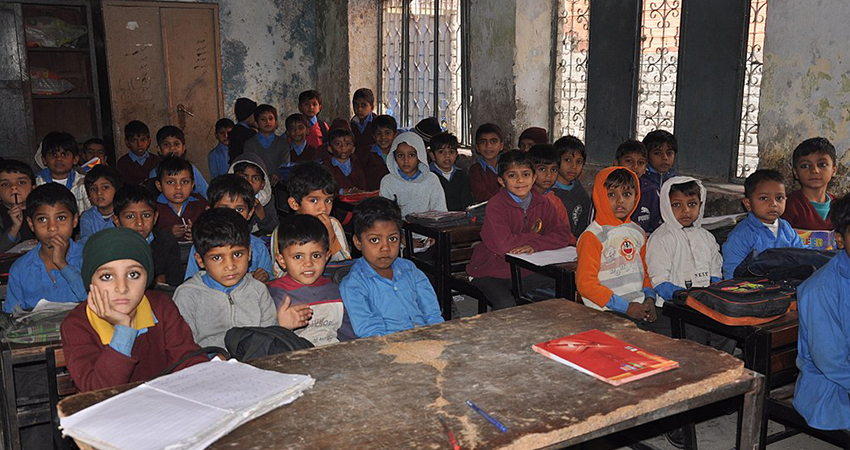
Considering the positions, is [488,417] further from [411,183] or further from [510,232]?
[411,183]

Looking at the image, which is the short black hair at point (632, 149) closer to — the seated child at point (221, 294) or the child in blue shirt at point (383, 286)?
the child in blue shirt at point (383, 286)

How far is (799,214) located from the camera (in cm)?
372

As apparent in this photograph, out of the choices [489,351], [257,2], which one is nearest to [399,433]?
[489,351]

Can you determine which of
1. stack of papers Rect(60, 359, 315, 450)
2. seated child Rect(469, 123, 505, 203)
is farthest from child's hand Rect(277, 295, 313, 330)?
seated child Rect(469, 123, 505, 203)

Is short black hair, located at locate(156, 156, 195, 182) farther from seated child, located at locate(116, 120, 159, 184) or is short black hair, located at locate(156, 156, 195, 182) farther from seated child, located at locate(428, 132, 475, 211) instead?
seated child, located at locate(116, 120, 159, 184)

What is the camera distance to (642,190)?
457 cm

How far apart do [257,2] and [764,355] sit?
7.82 m

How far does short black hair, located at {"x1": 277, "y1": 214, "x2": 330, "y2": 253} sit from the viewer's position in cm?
271

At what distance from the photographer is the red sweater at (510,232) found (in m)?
3.76

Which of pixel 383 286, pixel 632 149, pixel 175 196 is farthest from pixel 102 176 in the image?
pixel 632 149

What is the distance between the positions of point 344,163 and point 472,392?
4.47 meters

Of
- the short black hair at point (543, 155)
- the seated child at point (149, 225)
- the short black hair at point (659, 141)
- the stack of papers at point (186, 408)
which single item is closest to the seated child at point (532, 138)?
the short black hair at point (659, 141)

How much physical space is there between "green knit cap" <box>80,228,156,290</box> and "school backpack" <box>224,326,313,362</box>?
316mm

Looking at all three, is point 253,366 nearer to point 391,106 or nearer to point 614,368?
point 614,368
